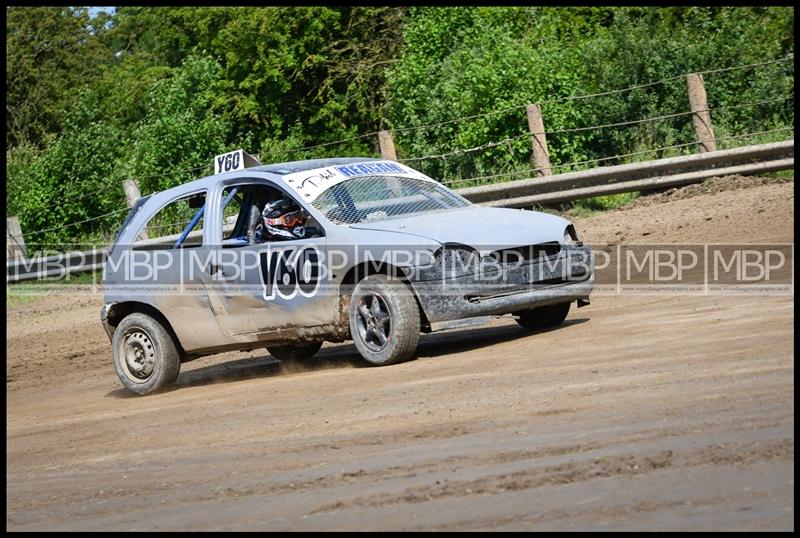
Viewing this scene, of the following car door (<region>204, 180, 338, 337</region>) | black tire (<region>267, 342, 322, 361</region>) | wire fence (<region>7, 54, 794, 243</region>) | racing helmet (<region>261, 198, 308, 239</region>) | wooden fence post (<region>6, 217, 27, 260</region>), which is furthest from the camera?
wooden fence post (<region>6, 217, 27, 260</region>)

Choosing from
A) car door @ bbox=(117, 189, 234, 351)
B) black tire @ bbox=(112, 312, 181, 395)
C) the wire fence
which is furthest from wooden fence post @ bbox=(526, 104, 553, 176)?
black tire @ bbox=(112, 312, 181, 395)

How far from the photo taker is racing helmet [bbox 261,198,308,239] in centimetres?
997

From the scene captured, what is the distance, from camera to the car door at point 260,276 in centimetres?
968

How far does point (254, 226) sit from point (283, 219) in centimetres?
30

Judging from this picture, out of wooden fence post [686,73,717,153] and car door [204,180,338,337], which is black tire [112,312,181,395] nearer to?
car door [204,180,338,337]

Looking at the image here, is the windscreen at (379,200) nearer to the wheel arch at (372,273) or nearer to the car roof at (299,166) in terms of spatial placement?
the car roof at (299,166)

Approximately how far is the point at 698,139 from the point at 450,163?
4.43 m

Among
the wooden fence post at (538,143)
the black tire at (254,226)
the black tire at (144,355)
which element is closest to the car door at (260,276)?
the black tire at (254,226)

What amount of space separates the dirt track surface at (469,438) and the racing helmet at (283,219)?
1.15 metres

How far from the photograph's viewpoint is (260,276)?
9.93 m

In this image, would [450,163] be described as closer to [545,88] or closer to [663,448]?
[545,88]

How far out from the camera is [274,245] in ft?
32.4

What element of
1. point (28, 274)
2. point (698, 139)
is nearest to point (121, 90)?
point (28, 274)

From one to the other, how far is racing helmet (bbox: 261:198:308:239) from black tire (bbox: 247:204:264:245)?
0.07 metres
